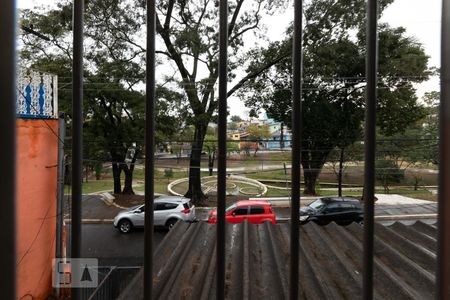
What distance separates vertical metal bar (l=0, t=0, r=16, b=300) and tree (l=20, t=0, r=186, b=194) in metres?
7.78

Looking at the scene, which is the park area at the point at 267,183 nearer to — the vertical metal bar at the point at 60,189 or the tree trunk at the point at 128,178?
the tree trunk at the point at 128,178

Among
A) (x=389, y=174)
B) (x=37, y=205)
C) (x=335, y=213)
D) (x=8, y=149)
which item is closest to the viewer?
(x=8, y=149)

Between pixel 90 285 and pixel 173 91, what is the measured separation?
640 cm

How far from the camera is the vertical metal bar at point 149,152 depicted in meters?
0.62

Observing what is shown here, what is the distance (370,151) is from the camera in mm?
607

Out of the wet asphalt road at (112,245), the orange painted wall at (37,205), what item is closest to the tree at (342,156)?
the wet asphalt road at (112,245)

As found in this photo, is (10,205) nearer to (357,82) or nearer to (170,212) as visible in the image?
(170,212)

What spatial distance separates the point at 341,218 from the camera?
7.73 metres

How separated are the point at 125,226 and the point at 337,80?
6963 millimetres

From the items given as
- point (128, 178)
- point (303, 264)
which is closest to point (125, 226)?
point (128, 178)

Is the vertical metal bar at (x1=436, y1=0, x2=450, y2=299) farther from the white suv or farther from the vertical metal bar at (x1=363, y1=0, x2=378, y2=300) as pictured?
the white suv

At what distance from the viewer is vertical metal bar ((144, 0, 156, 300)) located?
0.62 m

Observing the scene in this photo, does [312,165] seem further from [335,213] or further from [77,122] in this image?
[77,122]

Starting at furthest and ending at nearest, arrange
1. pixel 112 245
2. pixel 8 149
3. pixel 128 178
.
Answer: pixel 128 178 → pixel 112 245 → pixel 8 149
